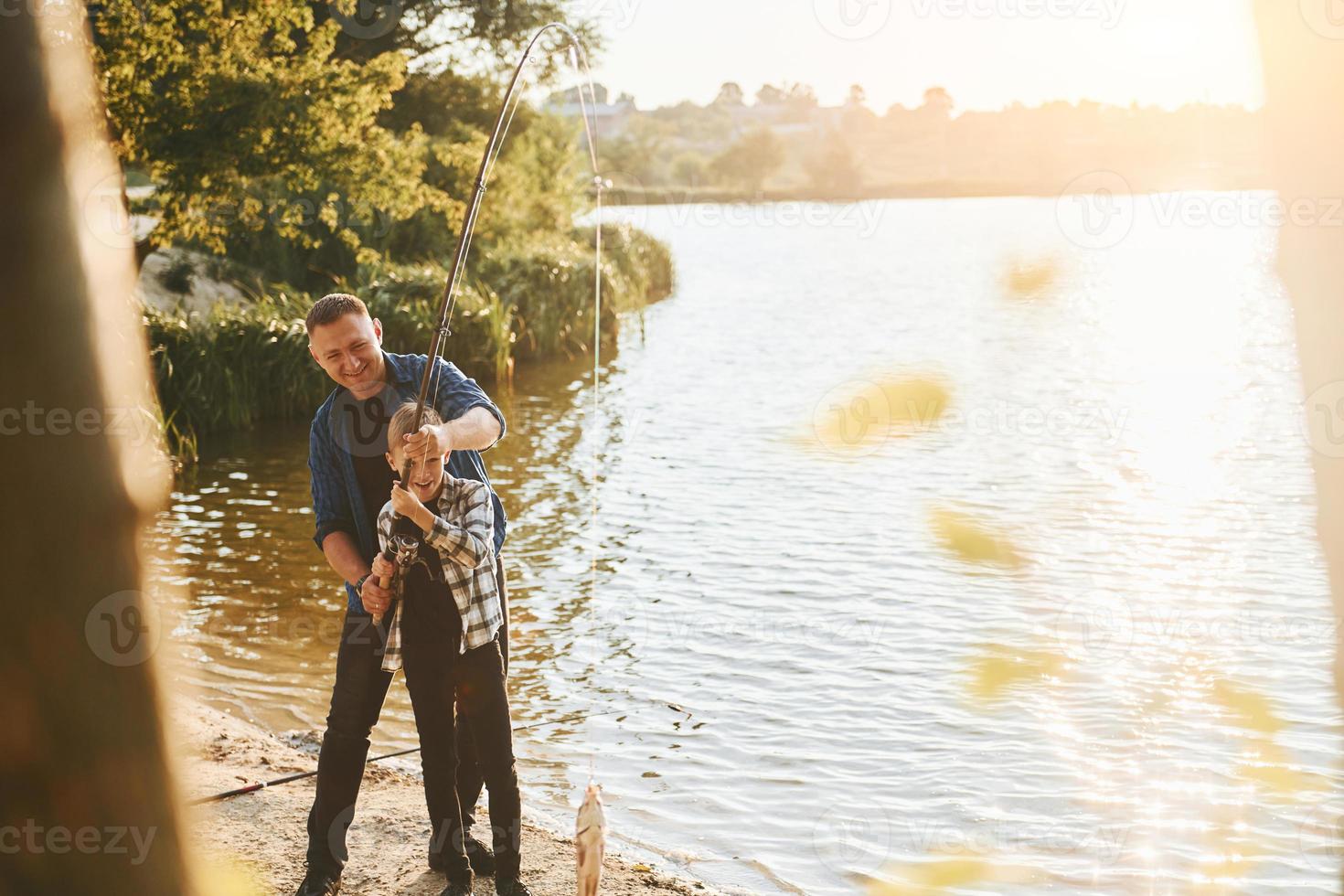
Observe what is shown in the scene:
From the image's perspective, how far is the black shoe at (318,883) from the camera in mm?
4230

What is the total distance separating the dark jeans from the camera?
401 cm

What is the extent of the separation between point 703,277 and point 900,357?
68.0ft

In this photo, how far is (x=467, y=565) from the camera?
151 inches

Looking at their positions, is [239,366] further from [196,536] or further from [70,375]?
[70,375]

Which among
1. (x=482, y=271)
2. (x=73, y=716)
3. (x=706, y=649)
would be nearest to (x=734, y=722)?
(x=706, y=649)

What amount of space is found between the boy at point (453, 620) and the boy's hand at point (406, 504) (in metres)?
0.05

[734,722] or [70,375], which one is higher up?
[70,375]

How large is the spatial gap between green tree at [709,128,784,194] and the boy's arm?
6096 inches

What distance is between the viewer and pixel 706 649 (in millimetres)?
8344
